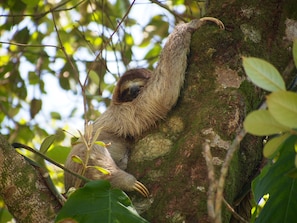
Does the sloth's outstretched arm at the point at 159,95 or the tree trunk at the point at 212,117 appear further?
the sloth's outstretched arm at the point at 159,95

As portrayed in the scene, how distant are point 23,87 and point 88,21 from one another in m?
1.58

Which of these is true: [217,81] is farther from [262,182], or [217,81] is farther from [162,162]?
[262,182]

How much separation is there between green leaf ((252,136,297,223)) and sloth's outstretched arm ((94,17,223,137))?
1315mm

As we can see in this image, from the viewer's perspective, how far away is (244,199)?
3533 millimetres

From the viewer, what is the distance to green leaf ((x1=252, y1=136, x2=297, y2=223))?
2.77 meters

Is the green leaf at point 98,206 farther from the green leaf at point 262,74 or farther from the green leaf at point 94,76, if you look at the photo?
the green leaf at point 94,76

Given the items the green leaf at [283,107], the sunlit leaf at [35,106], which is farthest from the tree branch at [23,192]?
the sunlit leaf at [35,106]

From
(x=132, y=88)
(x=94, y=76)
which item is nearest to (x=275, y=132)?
(x=132, y=88)

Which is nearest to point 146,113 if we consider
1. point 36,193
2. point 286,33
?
point 286,33

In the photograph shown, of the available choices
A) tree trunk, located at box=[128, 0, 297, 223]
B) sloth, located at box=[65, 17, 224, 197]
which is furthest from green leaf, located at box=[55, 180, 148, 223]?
sloth, located at box=[65, 17, 224, 197]

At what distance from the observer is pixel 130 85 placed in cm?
545

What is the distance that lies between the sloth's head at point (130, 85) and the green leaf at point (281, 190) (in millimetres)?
2651

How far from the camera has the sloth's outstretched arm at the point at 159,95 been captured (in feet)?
14.2

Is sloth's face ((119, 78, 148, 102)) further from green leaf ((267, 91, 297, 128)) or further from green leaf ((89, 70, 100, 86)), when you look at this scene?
green leaf ((267, 91, 297, 128))
